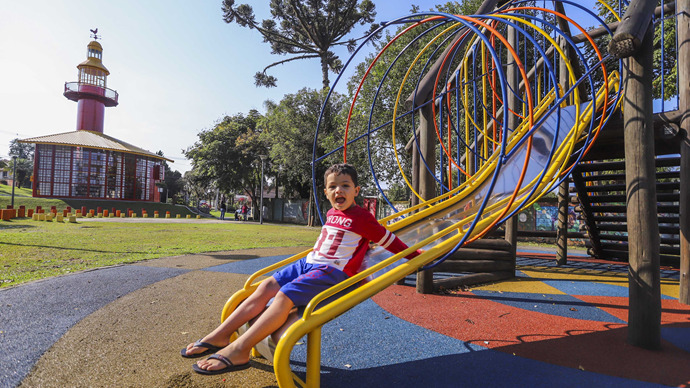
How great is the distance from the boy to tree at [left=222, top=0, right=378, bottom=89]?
76.8 feet

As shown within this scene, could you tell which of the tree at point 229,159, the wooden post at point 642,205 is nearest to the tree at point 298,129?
the tree at point 229,159

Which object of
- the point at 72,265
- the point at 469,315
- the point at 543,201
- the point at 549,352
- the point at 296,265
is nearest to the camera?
the point at 296,265

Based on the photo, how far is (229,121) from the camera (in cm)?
3447

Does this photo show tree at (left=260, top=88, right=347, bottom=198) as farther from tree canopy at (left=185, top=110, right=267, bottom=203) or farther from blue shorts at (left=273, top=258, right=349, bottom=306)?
blue shorts at (left=273, top=258, right=349, bottom=306)

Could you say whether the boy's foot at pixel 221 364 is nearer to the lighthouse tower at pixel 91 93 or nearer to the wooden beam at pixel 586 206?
the wooden beam at pixel 586 206

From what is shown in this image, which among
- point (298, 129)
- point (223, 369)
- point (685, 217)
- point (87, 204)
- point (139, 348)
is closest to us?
point (223, 369)

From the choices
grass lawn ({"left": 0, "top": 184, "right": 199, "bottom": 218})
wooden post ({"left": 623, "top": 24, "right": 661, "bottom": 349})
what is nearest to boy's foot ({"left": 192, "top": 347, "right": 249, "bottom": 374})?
wooden post ({"left": 623, "top": 24, "right": 661, "bottom": 349})

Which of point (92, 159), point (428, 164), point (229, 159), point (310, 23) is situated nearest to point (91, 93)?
point (92, 159)

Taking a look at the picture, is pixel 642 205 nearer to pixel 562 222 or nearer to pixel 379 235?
pixel 379 235

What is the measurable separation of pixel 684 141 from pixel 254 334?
17.0ft

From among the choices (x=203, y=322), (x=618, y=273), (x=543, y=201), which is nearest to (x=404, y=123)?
(x=543, y=201)

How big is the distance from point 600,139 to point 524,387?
4141 millimetres

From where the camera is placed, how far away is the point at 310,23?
24.3m

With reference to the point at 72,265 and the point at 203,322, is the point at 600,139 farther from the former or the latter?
the point at 72,265
